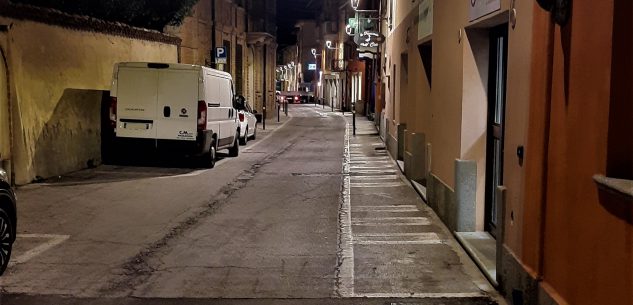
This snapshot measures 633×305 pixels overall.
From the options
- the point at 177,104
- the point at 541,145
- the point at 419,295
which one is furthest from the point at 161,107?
the point at 541,145

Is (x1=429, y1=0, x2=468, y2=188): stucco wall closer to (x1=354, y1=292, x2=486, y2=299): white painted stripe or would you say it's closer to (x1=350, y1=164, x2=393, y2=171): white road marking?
(x1=354, y1=292, x2=486, y2=299): white painted stripe

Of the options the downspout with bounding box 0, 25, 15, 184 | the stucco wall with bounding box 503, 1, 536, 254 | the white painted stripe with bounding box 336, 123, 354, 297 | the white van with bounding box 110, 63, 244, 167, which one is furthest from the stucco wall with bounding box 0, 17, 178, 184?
the stucco wall with bounding box 503, 1, 536, 254

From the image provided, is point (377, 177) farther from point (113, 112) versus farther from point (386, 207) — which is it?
point (113, 112)

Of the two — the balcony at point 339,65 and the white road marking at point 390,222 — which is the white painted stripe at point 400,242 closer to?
the white road marking at point 390,222

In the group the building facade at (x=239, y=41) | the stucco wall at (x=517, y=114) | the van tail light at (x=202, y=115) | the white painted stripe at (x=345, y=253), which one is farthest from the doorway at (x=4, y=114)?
the building facade at (x=239, y=41)

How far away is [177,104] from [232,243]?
7.19 m

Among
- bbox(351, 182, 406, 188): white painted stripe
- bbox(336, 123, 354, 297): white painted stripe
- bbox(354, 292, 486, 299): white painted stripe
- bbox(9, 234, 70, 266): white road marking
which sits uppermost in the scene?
bbox(351, 182, 406, 188): white painted stripe

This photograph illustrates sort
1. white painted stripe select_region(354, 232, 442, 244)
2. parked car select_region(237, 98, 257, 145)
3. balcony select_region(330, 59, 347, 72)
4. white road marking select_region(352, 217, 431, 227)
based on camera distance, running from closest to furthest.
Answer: white painted stripe select_region(354, 232, 442, 244)
white road marking select_region(352, 217, 431, 227)
parked car select_region(237, 98, 257, 145)
balcony select_region(330, 59, 347, 72)

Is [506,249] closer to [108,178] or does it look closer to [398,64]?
[108,178]

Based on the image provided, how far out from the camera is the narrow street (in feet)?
20.8

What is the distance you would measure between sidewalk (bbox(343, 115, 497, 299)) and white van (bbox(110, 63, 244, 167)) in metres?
3.79

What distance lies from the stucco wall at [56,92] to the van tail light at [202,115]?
247 cm

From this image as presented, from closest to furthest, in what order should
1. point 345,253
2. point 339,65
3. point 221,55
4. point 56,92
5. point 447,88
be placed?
point 345,253 < point 447,88 < point 56,92 < point 221,55 < point 339,65

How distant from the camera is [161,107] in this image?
49.1 feet
